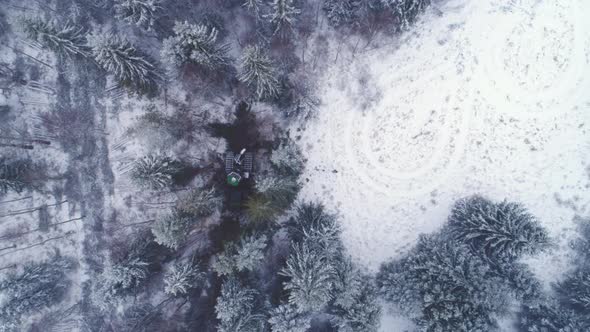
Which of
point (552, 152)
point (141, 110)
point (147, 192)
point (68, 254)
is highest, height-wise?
point (141, 110)

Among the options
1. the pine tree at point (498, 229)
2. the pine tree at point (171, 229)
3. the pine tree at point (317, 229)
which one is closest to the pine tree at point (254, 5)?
the pine tree at point (317, 229)

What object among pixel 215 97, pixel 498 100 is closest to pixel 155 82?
pixel 215 97

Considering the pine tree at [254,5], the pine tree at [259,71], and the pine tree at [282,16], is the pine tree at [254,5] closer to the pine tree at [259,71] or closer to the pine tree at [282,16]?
the pine tree at [282,16]

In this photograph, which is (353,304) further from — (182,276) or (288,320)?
(182,276)

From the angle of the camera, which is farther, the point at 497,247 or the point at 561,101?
the point at 561,101

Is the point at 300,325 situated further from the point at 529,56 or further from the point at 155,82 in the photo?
the point at 529,56

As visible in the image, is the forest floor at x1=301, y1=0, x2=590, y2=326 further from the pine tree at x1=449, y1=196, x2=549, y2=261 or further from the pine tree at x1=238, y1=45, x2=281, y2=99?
the pine tree at x1=238, y1=45, x2=281, y2=99

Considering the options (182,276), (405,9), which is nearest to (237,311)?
(182,276)

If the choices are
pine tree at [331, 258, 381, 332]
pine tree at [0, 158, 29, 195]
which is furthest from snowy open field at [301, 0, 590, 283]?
pine tree at [0, 158, 29, 195]
